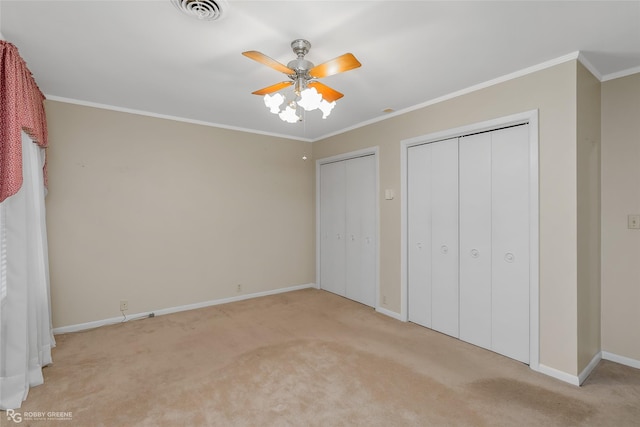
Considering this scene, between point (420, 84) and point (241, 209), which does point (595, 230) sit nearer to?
point (420, 84)

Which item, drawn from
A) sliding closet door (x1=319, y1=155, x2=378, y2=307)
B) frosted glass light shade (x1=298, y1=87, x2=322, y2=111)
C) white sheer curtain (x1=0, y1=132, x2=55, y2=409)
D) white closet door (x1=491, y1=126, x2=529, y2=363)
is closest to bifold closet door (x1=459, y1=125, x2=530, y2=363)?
white closet door (x1=491, y1=126, x2=529, y2=363)

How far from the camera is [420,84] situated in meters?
2.88

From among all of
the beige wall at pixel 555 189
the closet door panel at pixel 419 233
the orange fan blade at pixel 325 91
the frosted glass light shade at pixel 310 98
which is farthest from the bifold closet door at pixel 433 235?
the frosted glass light shade at pixel 310 98

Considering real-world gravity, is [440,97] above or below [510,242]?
above

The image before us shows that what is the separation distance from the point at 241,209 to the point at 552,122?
12.1 ft

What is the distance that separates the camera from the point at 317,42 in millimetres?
2129

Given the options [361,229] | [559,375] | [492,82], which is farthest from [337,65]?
[559,375]

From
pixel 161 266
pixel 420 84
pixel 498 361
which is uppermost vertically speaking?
pixel 420 84

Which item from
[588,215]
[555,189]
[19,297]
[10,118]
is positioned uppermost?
[10,118]

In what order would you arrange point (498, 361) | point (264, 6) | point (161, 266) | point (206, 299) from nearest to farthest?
1. point (264, 6)
2. point (498, 361)
3. point (161, 266)
4. point (206, 299)

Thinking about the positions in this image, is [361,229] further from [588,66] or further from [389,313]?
[588,66]

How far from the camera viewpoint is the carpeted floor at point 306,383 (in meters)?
1.98

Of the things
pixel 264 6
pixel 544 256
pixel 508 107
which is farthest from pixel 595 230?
pixel 264 6

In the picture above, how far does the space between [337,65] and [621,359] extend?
3.39 meters
